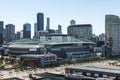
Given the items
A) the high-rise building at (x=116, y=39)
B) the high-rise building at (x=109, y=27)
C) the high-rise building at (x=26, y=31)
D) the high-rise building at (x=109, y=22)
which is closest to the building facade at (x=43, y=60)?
the high-rise building at (x=109, y=27)

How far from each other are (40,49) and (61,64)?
16228 millimetres

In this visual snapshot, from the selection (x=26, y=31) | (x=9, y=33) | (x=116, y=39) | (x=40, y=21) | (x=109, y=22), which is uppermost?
(x=40, y=21)

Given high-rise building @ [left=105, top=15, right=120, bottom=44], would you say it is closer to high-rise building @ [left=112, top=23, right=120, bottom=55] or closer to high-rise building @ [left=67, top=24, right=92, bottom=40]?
high-rise building @ [left=112, top=23, right=120, bottom=55]

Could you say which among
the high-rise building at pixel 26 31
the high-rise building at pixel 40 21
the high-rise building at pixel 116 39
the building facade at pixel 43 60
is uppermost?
the high-rise building at pixel 40 21

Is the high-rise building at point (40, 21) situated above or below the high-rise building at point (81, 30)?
above

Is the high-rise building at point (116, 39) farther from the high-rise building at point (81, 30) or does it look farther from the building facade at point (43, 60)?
the building facade at point (43, 60)

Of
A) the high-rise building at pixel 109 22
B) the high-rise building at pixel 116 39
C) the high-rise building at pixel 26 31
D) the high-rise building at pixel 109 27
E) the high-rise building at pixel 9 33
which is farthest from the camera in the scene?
the high-rise building at pixel 26 31

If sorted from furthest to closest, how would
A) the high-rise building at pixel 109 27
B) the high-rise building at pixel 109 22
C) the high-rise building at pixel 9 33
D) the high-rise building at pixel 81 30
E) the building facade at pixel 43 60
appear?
the high-rise building at pixel 9 33
the high-rise building at pixel 81 30
the high-rise building at pixel 109 22
the high-rise building at pixel 109 27
the building facade at pixel 43 60

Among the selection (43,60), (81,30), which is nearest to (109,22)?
(81,30)

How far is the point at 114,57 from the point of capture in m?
104

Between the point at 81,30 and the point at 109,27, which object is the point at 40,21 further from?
the point at 109,27

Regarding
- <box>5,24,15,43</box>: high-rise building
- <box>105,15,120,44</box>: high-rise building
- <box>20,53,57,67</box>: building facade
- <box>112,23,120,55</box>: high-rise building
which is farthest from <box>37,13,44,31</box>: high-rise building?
<box>20,53,57,67</box>: building facade

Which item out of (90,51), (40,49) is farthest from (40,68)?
(90,51)

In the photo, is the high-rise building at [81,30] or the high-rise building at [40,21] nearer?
the high-rise building at [81,30]
